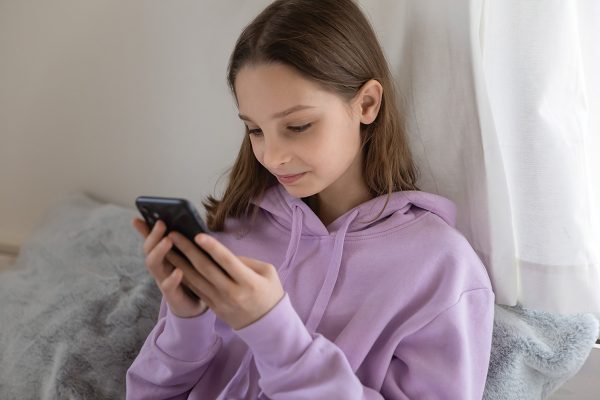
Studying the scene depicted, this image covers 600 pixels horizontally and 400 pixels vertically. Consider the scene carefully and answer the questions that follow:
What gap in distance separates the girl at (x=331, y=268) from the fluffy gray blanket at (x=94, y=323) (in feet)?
0.32

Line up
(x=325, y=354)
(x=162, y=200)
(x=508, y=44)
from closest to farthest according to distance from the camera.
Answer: (x=162, y=200), (x=325, y=354), (x=508, y=44)

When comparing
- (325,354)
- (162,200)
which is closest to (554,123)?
(325,354)

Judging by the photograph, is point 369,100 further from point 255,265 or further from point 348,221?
point 255,265

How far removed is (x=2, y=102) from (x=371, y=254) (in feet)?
3.43

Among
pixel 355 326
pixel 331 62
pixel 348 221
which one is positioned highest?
pixel 331 62

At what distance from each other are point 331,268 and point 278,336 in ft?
0.66

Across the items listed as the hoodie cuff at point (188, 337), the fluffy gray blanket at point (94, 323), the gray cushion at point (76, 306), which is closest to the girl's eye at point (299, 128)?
the hoodie cuff at point (188, 337)

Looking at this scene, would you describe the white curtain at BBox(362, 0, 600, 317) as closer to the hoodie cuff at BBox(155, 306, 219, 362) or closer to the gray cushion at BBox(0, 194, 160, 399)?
the hoodie cuff at BBox(155, 306, 219, 362)

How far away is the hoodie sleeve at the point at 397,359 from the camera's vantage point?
0.80m

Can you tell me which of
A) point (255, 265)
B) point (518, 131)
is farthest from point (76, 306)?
point (518, 131)

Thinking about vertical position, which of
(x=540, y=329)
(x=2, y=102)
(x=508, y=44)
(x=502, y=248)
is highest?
(x=508, y=44)

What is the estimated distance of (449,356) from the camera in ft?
2.91

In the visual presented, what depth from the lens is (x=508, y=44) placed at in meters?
0.95

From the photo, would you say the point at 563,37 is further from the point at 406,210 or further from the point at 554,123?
the point at 406,210
